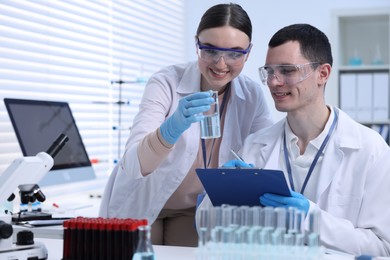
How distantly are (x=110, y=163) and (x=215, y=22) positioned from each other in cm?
186

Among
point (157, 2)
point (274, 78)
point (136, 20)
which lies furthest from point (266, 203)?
point (157, 2)

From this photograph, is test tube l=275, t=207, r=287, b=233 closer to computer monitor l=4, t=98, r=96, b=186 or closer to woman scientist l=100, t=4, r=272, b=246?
woman scientist l=100, t=4, r=272, b=246

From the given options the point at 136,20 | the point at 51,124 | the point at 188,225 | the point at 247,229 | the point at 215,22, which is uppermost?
the point at 136,20

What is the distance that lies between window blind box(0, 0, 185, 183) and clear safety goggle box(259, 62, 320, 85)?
1361 mm

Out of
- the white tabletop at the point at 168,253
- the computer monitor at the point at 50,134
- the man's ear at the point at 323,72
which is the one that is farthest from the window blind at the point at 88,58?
the man's ear at the point at 323,72

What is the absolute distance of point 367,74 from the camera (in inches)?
170

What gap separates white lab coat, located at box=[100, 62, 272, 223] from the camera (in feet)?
7.37

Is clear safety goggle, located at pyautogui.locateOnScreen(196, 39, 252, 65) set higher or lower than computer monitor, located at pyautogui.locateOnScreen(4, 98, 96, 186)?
higher

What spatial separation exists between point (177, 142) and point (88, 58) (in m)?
1.41

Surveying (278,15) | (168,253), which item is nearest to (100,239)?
(168,253)

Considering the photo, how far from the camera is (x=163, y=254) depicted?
1.79 m

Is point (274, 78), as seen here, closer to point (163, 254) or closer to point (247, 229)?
point (163, 254)

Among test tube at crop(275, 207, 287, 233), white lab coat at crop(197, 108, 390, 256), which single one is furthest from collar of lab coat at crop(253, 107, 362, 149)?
test tube at crop(275, 207, 287, 233)

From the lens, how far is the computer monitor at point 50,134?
259cm
